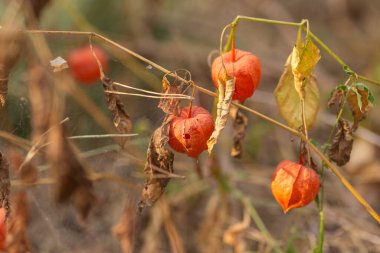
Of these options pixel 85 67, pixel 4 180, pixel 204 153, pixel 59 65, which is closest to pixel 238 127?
pixel 59 65

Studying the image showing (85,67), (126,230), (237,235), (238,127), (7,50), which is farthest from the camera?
(85,67)

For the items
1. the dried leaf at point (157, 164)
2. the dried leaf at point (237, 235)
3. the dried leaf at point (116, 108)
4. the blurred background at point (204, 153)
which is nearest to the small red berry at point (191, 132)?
the dried leaf at point (157, 164)

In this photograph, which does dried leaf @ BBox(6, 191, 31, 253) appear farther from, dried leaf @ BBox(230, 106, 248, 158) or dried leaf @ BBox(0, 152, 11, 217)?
dried leaf @ BBox(230, 106, 248, 158)

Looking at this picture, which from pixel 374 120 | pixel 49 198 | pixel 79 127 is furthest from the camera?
pixel 374 120

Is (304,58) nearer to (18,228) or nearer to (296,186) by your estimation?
(296,186)

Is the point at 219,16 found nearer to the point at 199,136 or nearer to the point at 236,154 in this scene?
the point at 236,154

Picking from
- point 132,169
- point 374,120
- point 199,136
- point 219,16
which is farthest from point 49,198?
point 219,16
